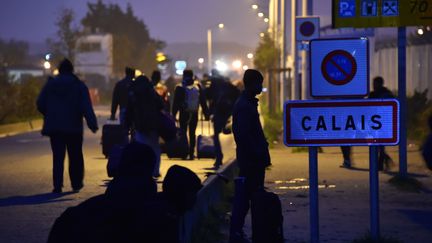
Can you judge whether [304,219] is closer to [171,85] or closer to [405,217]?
[405,217]

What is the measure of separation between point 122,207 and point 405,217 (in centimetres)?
741

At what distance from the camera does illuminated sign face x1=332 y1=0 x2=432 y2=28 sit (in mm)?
13484

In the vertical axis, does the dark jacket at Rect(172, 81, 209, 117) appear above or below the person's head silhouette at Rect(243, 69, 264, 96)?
below

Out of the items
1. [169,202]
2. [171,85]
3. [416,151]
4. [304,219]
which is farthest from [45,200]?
[171,85]

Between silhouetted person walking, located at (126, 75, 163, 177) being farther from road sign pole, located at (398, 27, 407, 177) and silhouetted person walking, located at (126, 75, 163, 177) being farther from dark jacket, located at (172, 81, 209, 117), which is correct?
dark jacket, located at (172, 81, 209, 117)

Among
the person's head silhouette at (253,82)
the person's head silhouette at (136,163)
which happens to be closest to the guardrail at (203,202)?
the person's head silhouette at (253,82)

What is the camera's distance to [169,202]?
4.88m

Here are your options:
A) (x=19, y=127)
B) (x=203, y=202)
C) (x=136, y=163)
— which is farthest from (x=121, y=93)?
(x=19, y=127)

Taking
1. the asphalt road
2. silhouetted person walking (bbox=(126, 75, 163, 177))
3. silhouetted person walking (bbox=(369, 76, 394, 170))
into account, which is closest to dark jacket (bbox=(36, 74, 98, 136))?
the asphalt road

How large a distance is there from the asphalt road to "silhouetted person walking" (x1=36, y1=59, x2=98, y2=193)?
349 mm

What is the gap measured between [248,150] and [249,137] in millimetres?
124

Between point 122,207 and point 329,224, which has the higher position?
point 122,207

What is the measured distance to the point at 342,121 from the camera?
26.0 ft

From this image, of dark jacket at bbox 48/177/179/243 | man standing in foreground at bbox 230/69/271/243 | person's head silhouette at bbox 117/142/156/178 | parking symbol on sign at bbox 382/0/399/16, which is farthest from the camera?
parking symbol on sign at bbox 382/0/399/16
